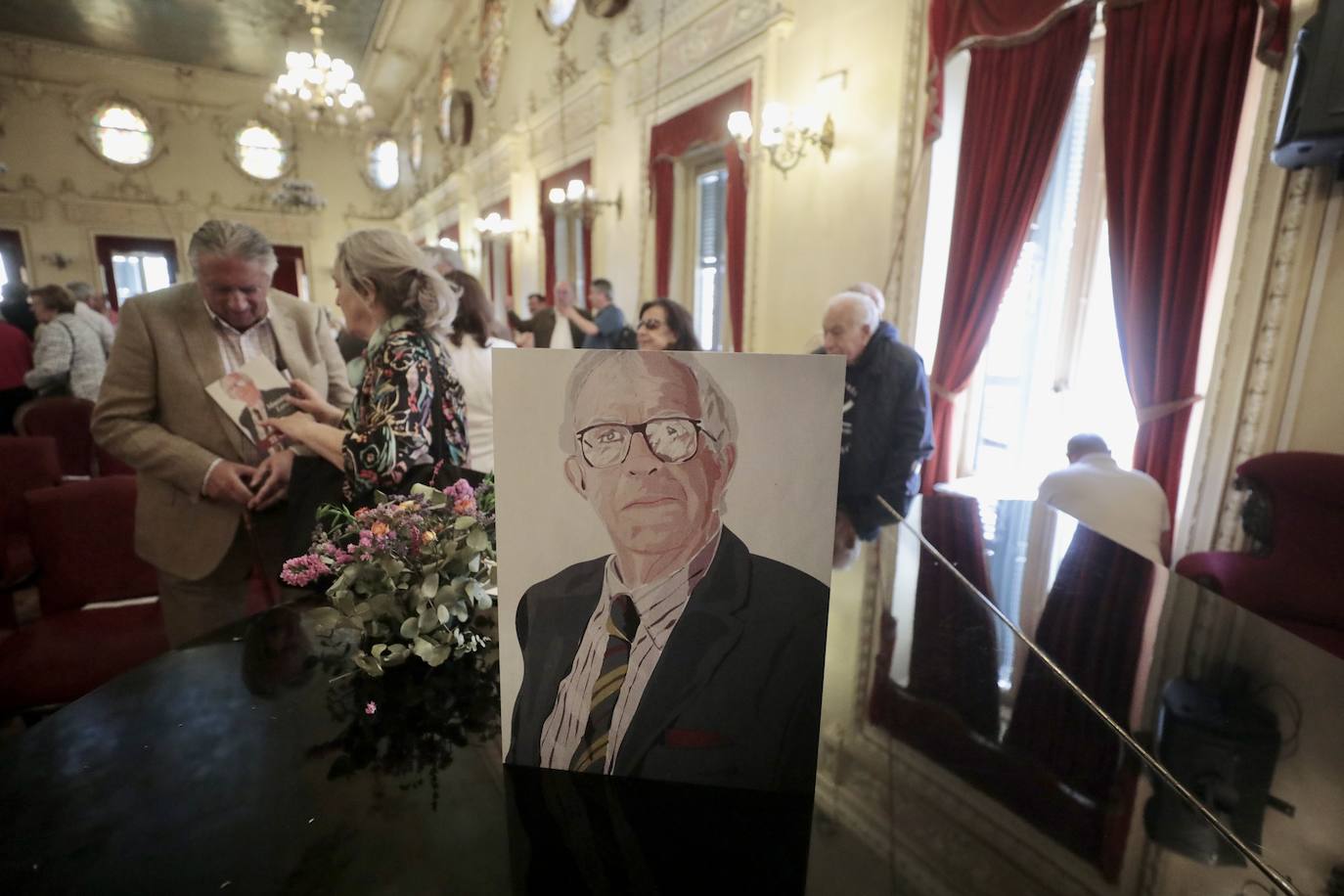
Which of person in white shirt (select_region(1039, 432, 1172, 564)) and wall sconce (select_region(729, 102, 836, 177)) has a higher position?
wall sconce (select_region(729, 102, 836, 177))

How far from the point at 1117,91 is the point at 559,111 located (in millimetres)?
6285

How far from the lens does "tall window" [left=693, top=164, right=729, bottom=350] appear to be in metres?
5.92

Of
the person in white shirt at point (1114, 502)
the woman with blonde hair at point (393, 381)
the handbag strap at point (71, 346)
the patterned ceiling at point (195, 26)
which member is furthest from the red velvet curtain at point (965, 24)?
the patterned ceiling at point (195, 26)

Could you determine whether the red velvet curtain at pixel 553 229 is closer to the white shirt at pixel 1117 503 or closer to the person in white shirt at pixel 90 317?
the person in white shirt at pixel 90 317

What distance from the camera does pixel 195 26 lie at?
1148cm

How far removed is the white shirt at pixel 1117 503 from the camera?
2.24m

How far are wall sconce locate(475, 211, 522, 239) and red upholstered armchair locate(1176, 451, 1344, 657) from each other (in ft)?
28.8

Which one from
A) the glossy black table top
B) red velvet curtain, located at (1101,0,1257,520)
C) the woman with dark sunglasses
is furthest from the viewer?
the woman with dark sunglasses

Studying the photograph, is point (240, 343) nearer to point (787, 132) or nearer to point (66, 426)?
point (66, 426)

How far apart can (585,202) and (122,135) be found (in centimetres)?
1273

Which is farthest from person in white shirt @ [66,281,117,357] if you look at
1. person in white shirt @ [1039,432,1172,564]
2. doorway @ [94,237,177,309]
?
doorway @ [94,237,177,309]

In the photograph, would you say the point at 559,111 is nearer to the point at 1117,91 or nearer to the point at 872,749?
the point at 1117,91

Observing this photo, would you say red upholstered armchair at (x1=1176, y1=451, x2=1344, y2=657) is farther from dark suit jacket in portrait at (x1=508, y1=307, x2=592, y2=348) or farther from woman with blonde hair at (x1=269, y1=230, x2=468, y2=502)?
dark suit jacket in portrait at (x1=508, y1=307, x2=592, y2=348)

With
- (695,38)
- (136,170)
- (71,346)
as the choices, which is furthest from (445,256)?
(136,170)
